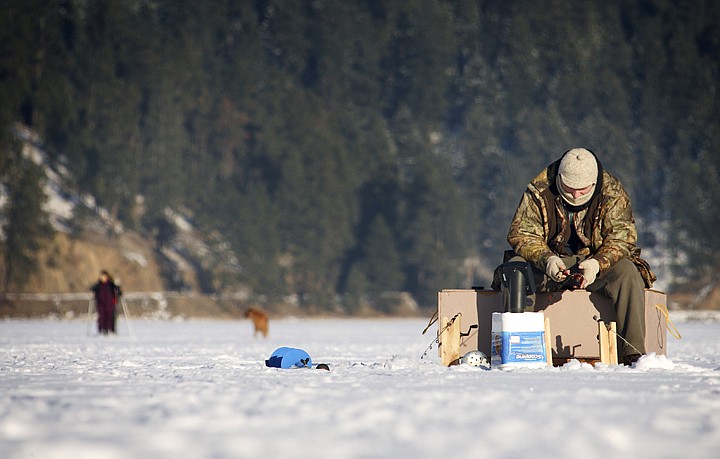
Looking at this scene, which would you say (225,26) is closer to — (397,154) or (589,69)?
(397,154)

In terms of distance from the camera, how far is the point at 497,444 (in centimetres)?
389

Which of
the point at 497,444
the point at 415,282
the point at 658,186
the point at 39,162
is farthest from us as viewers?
the point at 658,186

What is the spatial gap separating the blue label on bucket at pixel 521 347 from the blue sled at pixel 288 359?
1906 millimetres

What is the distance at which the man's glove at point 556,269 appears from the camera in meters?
8.25

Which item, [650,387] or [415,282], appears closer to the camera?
[650,387]

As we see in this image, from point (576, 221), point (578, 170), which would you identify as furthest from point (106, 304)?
point (578, 170)

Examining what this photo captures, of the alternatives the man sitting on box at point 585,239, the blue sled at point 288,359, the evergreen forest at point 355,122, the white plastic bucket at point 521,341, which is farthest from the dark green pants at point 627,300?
the evergreen forest at point 355,122

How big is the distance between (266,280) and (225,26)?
3722 centimetres

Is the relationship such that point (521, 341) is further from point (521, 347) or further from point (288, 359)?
point (288, 359)

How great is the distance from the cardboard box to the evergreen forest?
168ft

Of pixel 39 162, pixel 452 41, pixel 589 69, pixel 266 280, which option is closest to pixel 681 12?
pixel 589 69

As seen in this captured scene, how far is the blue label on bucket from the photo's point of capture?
7.91 metres

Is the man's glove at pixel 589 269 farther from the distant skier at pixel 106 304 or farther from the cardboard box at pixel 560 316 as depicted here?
the distant skier at pixel 106 304

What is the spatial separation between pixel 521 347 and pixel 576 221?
1502 millimetres
